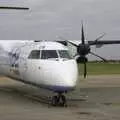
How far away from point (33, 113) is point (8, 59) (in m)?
8.02

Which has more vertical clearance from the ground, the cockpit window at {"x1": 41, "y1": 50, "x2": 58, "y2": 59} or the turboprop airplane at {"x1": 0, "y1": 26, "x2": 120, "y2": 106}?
the cockpit window at {"x1": 41, "y1": 50, "x2": 58, "y2": 59}

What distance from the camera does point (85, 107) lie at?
14.3 m

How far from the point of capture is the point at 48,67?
14297mm

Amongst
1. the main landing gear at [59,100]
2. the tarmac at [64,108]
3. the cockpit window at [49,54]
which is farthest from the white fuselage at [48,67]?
the tarmac at [64,108]

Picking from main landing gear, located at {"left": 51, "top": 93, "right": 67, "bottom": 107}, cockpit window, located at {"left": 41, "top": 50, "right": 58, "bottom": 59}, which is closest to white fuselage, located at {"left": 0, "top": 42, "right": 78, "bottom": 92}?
cockpit window, located at {"left": 41, "top": 50, "right": 58, "bottom": 59}

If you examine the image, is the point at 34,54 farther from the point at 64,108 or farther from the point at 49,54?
the point at 64,108

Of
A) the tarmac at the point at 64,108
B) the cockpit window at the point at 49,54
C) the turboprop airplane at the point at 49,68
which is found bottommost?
the tarmac at the point at 64,108

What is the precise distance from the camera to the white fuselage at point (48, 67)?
1386 centimetres

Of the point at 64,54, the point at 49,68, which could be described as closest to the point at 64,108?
the point at 49,68

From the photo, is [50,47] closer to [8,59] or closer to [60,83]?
[60,83]

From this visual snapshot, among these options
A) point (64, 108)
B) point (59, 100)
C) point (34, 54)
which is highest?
point (34, 54)

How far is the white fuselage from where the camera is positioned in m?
13.9

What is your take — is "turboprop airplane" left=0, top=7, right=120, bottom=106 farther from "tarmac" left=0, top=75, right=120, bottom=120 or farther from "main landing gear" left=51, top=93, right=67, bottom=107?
Result: "tarmac" left=0, top=75, right=120, bottom=120

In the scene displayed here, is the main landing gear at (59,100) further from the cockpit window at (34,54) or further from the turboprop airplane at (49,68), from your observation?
the cockpit window at (34,54)
